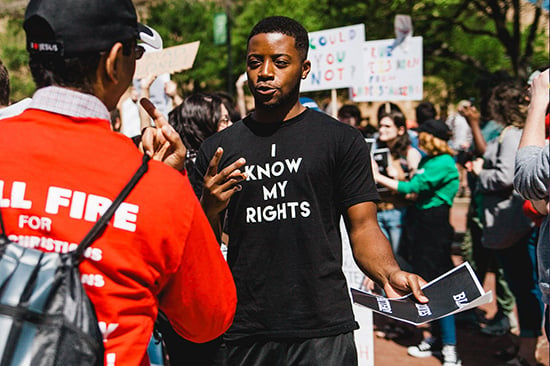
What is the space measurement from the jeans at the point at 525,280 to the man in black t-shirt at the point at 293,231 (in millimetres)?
2761

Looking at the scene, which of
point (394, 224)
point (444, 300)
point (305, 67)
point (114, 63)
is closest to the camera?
point (114, 63)

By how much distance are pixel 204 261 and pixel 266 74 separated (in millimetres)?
1212

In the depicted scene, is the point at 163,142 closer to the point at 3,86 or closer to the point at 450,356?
the point at 3,86

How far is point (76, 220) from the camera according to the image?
141 centimetres

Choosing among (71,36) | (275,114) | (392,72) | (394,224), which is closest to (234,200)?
(275,114)

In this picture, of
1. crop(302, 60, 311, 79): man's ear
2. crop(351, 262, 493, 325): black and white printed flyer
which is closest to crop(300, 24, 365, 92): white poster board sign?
crop(302, 60, 311, 79): man's ear

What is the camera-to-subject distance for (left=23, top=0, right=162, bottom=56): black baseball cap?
4.68 ft

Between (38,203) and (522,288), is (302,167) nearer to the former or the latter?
(38,203)

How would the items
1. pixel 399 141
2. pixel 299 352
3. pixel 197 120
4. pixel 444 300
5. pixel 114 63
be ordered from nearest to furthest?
pixel 114 63
pixel 444 300
pixel 299 352
pixel 197 120
pixel 399 141

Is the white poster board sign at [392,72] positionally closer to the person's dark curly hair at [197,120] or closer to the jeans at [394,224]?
the jeans at [394,224]

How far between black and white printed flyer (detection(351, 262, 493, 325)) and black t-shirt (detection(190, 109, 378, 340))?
29 cm

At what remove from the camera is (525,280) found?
4898 mm

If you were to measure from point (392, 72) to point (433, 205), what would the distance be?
2.24 metres

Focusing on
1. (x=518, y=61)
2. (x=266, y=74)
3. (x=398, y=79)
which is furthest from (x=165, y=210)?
(x=518, y=61)
